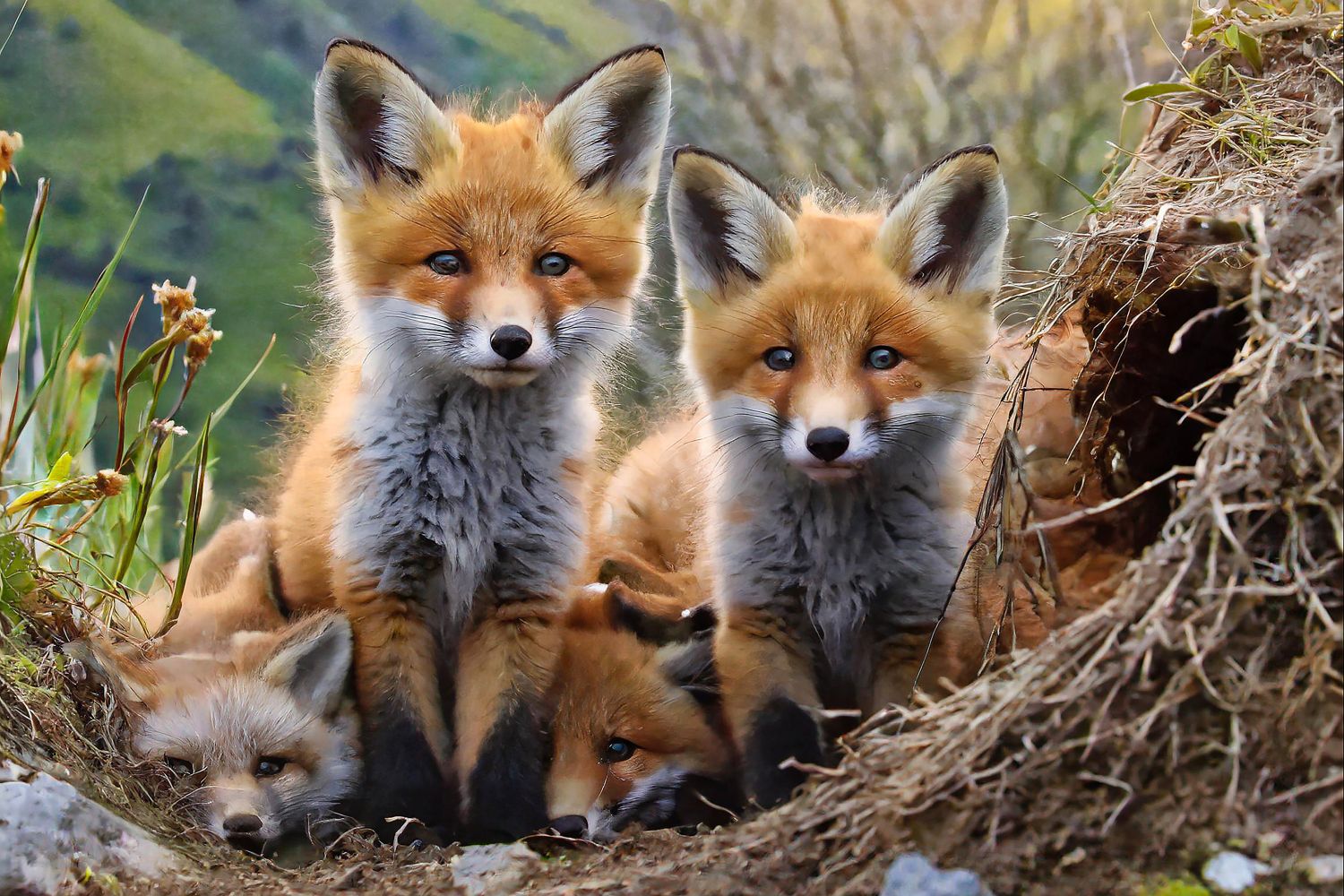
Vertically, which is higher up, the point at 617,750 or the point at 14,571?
the point at 14,571

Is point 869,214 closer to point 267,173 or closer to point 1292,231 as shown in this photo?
point 1292,231

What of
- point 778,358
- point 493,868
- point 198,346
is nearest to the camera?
point 493,868

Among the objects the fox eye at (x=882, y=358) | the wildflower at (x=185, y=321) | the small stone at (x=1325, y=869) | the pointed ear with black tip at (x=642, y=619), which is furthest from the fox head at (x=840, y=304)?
the wildflower at (x=185, y=321)

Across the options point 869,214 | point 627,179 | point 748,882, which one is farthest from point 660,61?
point 748,882

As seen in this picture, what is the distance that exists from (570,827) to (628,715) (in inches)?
11.8

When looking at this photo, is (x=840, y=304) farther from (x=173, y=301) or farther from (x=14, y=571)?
(x=14, y=571)

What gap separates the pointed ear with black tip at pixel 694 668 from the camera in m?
2.57

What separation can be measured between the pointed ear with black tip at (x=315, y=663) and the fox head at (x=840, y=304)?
90 cm

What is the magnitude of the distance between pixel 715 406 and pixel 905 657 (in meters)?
0.63

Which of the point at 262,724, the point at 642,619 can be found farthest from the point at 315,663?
the point at 642,619

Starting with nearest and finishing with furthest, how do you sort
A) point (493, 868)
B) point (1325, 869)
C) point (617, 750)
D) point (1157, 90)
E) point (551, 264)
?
point (1325, 869), point (493, 868), point (551, 264), point (617, 750), point (1157, 90)

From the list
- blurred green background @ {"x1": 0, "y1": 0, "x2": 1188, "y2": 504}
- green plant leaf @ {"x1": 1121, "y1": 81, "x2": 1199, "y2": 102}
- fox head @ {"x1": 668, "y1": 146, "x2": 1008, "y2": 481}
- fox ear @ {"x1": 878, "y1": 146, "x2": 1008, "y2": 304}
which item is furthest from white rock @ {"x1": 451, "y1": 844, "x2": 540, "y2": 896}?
blurred green background @ {"x1": 0, "y1": 0, "x2": 1188, "y2": 504}

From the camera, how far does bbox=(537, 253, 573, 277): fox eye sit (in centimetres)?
238

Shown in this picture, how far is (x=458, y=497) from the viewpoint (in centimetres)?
244
